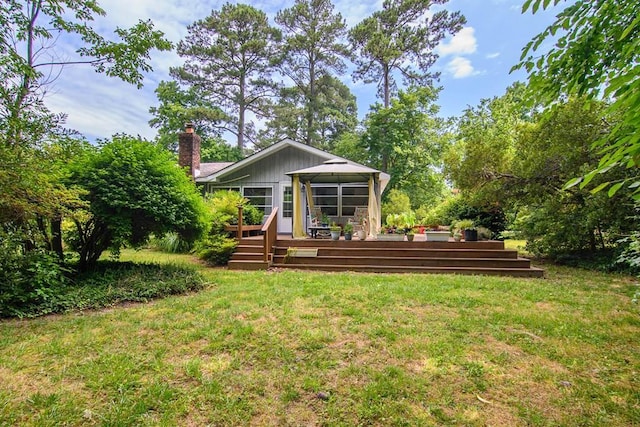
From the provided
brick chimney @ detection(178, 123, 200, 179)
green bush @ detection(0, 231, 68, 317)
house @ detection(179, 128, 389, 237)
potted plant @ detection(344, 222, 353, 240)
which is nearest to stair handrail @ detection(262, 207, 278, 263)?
potted plant @ detection(344, 222, 353, 240)

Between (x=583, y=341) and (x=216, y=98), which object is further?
(x=216, y=98)

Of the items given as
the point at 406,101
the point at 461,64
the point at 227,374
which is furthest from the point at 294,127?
the point at 227,374

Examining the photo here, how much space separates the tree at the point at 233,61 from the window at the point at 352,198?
45.5 ft

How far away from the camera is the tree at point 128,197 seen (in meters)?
5.69

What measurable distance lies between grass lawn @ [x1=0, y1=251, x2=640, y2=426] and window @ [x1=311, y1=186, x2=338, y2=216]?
24.4 feet

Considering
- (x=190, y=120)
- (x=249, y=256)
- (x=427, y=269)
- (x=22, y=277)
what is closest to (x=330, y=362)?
(x=22, y=277)

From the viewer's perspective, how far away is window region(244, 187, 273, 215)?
12805mm

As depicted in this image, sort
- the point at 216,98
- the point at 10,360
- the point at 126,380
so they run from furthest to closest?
the point at 216,98
the point at 10,360
the point at 126,380

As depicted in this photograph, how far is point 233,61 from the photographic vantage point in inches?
920

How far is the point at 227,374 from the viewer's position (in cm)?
285

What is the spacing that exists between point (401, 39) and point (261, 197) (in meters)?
14.1

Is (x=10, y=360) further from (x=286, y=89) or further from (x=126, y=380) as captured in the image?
(x=286, y=89)

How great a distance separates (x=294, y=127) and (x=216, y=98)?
608 cm

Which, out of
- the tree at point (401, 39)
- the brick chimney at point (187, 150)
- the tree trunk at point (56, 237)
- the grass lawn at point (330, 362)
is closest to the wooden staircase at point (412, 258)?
the grass lawn at point (330, 362)
